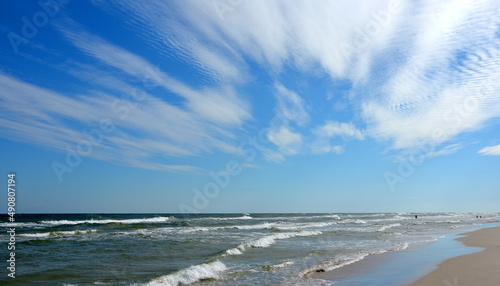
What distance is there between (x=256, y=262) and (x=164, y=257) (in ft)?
14.2

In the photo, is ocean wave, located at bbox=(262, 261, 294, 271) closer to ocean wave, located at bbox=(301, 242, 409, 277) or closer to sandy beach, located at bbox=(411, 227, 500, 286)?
ocean wave, located at bbox=(301, 242, 409, 277)

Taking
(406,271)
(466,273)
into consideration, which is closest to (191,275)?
(406,271)

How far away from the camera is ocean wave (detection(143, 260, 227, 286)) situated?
32.0ft

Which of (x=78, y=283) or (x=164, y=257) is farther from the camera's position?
(x=164, y=257)

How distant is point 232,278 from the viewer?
10.4m

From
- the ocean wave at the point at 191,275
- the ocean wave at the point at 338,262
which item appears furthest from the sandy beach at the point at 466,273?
the ocean wave at the point at 191,275

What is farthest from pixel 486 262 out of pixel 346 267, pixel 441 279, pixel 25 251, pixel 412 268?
pixel 25 251

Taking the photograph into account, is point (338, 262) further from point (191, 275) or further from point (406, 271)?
point (191, 275)

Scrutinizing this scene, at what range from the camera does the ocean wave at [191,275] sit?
32.0 ft

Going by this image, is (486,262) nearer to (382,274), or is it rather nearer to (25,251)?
(382,274)

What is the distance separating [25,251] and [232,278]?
12360 millimetres

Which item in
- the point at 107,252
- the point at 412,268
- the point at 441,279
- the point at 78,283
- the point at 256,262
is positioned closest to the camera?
the point at 441,279

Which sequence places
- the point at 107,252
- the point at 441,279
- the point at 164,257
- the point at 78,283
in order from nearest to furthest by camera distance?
the point at 441,279
the point at 78,283
the point at 164,257
the point at 107,252

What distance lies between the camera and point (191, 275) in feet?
34.7
